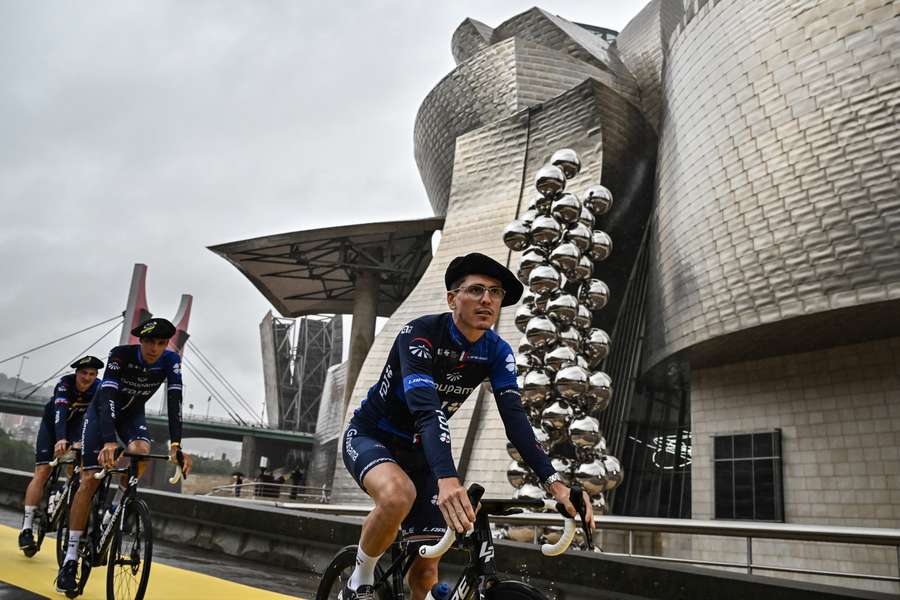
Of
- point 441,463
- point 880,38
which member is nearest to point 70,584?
point 441,463

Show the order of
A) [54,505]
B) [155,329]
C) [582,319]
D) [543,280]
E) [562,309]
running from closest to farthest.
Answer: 1. [155,329]
2. [54,505]
3. [562,309]
4. [543,280]
5. [582,319]

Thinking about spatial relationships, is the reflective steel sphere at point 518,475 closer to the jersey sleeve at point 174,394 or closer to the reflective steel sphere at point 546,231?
the reflective steel sphere at point 546,231

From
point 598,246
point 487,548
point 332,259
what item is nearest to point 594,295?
point 598,246

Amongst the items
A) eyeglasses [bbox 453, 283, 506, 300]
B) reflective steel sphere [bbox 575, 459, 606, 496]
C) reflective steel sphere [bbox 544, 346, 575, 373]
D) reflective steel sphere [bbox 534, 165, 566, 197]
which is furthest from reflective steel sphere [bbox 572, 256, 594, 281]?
eyeglasses [bbox 453, 283, 506, 300]

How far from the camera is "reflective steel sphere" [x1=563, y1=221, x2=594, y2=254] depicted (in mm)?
13031

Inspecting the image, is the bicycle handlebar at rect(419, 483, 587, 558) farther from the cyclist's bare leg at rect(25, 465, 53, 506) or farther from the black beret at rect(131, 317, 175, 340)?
the cyclist's bare leg at rect(25, 465, 53, 506)

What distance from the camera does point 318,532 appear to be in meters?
6.97

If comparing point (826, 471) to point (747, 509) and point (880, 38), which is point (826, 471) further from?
point (880, 38)

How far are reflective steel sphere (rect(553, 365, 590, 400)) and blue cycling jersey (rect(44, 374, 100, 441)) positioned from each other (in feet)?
23.8

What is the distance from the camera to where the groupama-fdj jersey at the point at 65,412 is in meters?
6.62

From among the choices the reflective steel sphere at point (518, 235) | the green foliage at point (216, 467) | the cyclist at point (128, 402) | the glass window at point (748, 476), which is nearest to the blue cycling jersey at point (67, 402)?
the cyclist at point (128, 402)

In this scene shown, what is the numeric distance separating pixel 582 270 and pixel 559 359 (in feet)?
6.50

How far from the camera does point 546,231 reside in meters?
12.9

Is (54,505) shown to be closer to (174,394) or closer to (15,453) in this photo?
(174,394)
